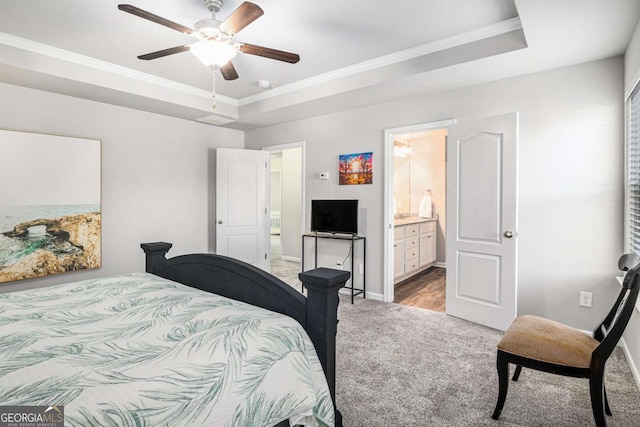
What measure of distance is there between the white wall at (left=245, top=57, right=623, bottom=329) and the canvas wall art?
112 cm

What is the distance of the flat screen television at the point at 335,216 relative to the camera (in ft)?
14.2

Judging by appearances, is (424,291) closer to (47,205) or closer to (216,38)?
(216,38)

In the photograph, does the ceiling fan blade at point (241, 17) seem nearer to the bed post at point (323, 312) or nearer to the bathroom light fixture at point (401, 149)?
the bed post at point (323, 312)

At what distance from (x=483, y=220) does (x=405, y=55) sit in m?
1.73

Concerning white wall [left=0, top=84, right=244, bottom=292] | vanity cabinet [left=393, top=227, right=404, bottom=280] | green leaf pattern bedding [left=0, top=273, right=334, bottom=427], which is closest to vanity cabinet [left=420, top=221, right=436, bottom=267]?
vanity cabinet [left=393, top=227, right=404, bottom=280]

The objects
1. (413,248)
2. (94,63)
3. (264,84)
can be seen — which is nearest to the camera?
(94,63)

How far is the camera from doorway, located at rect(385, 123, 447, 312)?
5.15 meters

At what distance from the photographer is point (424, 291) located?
4645 mm

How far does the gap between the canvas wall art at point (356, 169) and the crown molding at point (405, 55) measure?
1023 mm

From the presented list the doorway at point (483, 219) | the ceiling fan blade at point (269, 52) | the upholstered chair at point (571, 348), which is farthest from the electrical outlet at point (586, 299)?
the ceiling fan blade at point (269, 52)

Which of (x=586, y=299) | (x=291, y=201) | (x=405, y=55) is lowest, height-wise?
(x=586, y=299)

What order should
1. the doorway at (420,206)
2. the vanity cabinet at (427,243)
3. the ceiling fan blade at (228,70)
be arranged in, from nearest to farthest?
1. the ceiling fan blade at (228,70)
2. the doorway at (420,206)
3. the vanity cabinet at (427,243)

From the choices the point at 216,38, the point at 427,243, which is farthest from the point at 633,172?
the point at 427,243

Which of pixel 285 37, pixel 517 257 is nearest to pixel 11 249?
pixel 285 37
